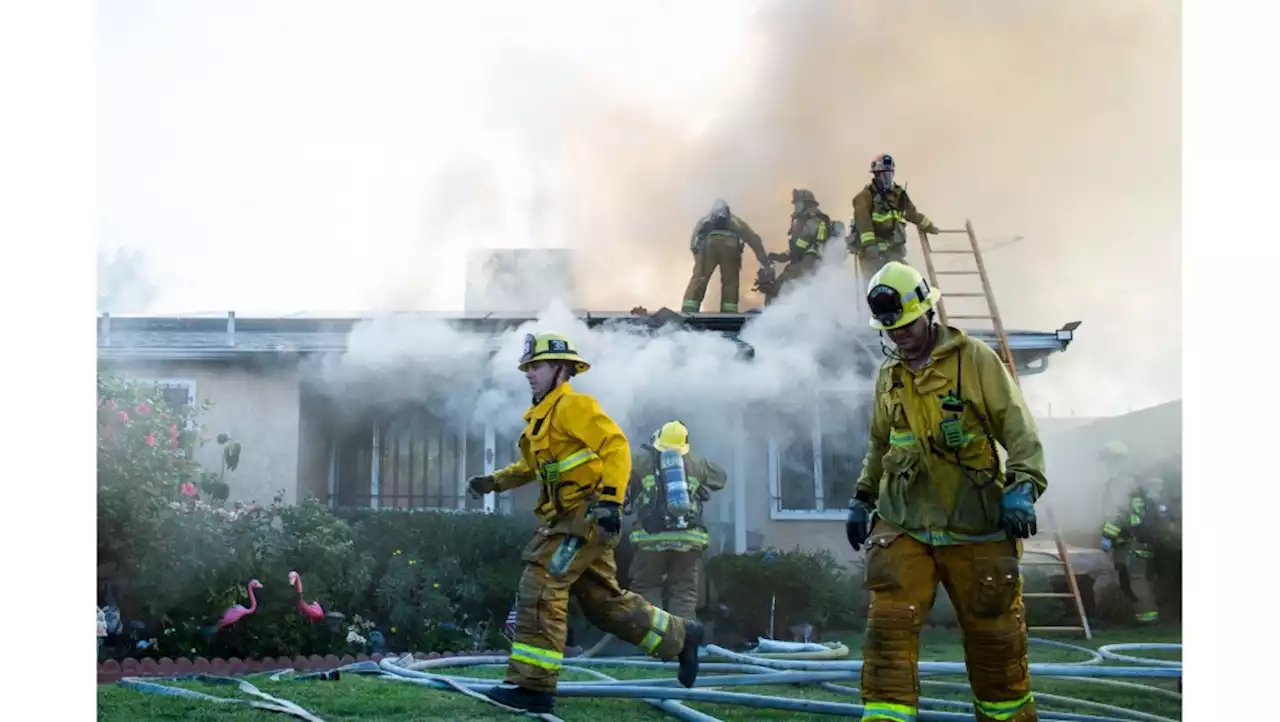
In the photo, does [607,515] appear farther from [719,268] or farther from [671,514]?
[719,268]

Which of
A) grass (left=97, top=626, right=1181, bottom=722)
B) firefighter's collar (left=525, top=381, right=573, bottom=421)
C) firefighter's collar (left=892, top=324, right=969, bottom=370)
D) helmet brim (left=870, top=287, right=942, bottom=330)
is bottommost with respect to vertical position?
grass (left=97, top=626, right=1181, bottom=722)

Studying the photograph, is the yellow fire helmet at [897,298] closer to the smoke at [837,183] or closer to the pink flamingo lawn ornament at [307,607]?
the smoke at [837,183]

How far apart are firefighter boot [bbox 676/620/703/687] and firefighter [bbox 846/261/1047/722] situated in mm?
1330

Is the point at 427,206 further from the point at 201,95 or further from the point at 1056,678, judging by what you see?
the point at 1056,678

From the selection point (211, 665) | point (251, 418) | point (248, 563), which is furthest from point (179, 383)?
point (211, 665)

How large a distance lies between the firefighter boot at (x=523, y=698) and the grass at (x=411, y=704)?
2.3 inches

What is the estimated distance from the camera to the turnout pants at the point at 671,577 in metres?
6.91

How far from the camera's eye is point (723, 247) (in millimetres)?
7332

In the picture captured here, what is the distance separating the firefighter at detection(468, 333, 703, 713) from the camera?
504 cm

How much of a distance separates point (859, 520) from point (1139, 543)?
2646 millimetres

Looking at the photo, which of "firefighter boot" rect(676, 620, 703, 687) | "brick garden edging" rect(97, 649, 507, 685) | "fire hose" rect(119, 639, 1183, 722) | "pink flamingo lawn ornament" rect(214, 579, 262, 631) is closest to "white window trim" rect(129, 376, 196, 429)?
"pink flamingo lawn ornament" rect(214, 579, 262, 631)

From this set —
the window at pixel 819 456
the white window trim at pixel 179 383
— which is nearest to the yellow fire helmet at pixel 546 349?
the window at pixel 819 456

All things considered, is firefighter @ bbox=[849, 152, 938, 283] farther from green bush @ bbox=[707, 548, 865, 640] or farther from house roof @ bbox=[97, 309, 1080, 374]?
green bush @ bbox=[707, 548, 865, 640]
